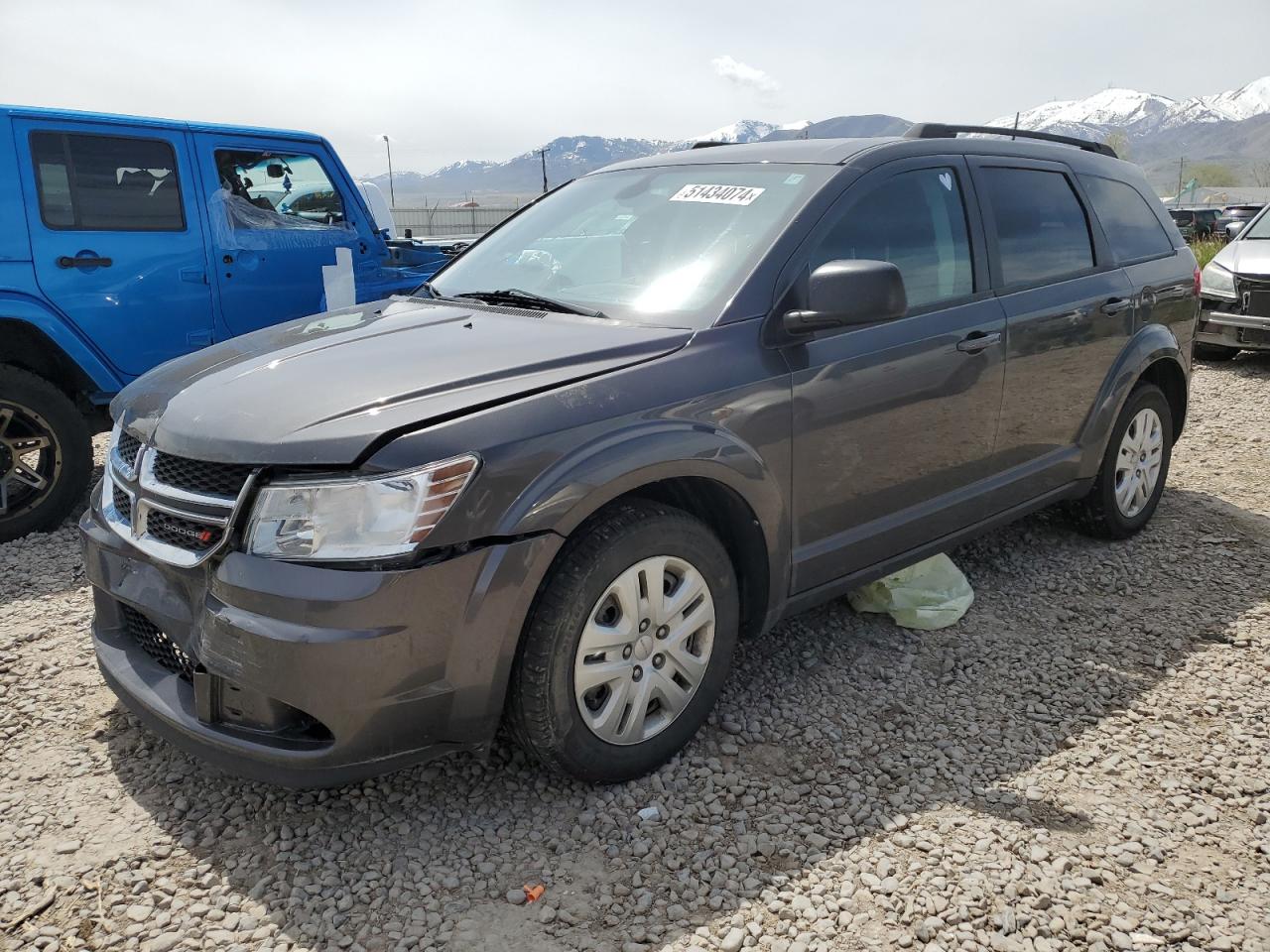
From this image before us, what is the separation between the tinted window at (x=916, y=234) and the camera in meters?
3.21

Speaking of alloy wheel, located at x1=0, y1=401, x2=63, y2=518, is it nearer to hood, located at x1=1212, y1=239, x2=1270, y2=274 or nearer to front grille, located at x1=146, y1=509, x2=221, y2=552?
front grille, located at x1=146, y1=509, x2=221, y2=552

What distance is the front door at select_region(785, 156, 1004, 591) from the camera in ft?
10.0

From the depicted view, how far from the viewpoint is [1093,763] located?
2.94 metres

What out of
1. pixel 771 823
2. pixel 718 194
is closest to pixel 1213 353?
pixel 718 194

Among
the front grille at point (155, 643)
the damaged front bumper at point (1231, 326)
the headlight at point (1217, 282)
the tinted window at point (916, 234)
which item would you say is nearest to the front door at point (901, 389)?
the tinted window at point (916, 234)

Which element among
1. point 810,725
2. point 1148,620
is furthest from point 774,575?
point 1148,620

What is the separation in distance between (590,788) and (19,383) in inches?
145

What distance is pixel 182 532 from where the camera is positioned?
2.46m

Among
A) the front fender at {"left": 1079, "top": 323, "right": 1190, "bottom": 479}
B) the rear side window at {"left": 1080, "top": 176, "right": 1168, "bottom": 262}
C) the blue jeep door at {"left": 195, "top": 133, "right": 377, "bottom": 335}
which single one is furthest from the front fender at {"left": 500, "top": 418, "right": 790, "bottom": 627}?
the blue jeep door at {"left": 195, "top": 133, "right": 377, "bottom": 335}

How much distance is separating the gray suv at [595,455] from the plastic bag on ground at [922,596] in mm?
315

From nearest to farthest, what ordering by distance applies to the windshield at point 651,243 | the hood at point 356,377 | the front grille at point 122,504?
the hood at point 356,377
the front grille at point 122,504
the windshield at point 651,243

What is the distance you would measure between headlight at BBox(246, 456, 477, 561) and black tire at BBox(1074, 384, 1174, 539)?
3.34 metres

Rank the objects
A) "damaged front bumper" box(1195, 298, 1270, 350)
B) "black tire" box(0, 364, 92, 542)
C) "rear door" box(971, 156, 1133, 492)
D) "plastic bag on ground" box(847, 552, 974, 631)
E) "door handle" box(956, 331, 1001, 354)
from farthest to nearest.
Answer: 1. "damaged front bumper" box(1195, 298, 1270, 350)
2. "black tire" box(0, 364, 92, 542)
3. "plastic bag on ground" box(847, 552, 974, 631)
4. "rear door" box(971, 156, 1133, 492)
5. "door handle" box(956, 331, 1001, 354)

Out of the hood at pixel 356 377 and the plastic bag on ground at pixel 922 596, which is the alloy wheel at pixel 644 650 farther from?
the plastic bag on ground at pixel 922 596
